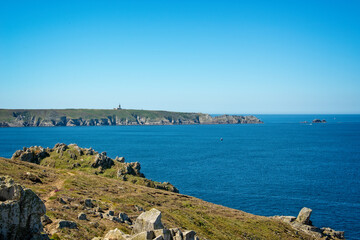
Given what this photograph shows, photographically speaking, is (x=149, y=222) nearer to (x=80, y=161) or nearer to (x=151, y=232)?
(x=151, y=232)

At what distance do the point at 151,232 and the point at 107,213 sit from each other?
16.3m

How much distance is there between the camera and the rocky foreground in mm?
19141

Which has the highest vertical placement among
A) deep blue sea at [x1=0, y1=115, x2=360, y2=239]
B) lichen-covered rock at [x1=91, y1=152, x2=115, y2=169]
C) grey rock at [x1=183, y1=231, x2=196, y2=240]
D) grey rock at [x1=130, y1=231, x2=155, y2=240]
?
grey rock at [x1=130, y1=231, x2=155, y2=240]

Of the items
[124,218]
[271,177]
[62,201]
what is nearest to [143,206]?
[124,218]

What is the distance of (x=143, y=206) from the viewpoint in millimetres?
44656

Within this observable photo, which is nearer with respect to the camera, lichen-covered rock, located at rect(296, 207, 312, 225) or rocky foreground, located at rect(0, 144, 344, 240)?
rocky foreground, located at rect(0, 144, 344, 240)

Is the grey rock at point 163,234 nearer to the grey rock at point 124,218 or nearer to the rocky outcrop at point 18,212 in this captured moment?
the rocky outcrop at point 18,212

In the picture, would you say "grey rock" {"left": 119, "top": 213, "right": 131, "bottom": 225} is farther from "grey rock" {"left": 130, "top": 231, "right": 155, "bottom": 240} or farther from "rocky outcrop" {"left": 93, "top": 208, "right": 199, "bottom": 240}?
"grey rock" {"left": 130, "top": 231, "right": 155, "bottom": 240}

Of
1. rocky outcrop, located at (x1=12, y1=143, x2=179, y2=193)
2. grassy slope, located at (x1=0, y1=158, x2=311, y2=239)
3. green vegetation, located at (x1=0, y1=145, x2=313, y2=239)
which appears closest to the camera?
green vegetation, located at (x1=0, y1=145, x2=313, y2=239)

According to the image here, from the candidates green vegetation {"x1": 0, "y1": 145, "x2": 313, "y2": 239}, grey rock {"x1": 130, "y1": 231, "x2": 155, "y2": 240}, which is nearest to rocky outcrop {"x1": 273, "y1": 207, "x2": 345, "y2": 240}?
green vegetation {"x1": 0, "y1": 145, "x2": 313, "y2": 239}

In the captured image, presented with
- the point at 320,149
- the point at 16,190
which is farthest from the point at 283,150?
the point at 16,190

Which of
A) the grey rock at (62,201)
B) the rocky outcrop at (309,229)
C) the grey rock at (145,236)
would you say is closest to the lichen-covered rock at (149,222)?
the grey rock at (145,236)

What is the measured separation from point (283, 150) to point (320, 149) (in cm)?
2233

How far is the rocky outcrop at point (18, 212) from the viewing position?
1808 centimetres
